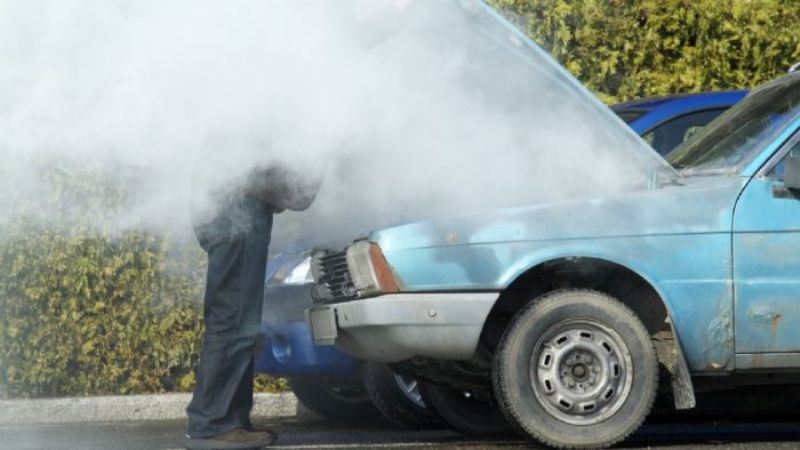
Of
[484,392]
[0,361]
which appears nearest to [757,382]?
[484,392]

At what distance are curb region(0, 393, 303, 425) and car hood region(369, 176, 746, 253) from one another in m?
3.32

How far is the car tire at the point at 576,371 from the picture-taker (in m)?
6.64

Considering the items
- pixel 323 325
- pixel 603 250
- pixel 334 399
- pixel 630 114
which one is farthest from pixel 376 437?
pixel 630 114

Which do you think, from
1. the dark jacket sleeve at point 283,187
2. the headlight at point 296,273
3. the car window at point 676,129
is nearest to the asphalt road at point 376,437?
the headlight at point 296,273

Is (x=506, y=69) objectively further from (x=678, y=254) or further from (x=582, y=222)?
(x=678, y=254)

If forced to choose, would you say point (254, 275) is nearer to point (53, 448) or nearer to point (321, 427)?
point (53, 448)

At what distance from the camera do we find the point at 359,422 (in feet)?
29.4

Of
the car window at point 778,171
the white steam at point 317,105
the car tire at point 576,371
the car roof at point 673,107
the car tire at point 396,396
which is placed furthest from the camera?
the car roof at point 673,107

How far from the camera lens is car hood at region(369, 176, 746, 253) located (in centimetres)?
670

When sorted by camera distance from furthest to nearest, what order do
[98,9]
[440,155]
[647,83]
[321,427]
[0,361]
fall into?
1. [647,83]
2. [0,361]
3. [321,427]
4. [440,155]
5. [98,9]

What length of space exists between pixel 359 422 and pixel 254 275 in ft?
7.64

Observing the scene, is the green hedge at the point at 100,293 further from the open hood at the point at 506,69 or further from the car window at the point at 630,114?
the open hood at the point at 506,69

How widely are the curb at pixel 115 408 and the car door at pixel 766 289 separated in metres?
3.86

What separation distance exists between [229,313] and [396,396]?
5.30 ft
